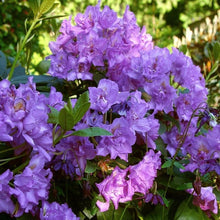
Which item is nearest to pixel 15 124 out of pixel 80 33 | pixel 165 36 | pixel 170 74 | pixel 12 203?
pixel 12 203

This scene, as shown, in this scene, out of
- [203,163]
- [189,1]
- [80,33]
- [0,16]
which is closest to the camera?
[203,163]

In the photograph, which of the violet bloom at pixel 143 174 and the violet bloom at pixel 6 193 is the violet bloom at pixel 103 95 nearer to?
the violet bloom at pixel 143 174

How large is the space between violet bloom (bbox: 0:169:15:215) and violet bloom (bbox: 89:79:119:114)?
248mm

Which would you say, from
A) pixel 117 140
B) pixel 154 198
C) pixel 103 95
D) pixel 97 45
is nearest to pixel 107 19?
pixel 97 45

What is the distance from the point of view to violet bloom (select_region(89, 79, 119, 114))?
803 millimetres

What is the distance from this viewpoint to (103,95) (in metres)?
0.82

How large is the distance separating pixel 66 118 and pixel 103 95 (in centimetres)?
20

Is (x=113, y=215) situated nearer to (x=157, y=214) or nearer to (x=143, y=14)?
(x=157, y=214)

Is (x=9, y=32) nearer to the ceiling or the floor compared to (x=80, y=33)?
nearer to the floor

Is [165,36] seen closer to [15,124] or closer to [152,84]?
[152,84]

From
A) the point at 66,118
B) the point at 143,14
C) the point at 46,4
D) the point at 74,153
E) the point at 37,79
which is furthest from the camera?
the point at 143,14

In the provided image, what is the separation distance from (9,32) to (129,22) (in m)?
3.25

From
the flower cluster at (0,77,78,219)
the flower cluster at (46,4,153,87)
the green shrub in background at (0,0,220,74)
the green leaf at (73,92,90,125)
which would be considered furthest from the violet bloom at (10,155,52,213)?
the green shrub in background at (0,0,220,74)

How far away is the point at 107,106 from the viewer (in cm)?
80
